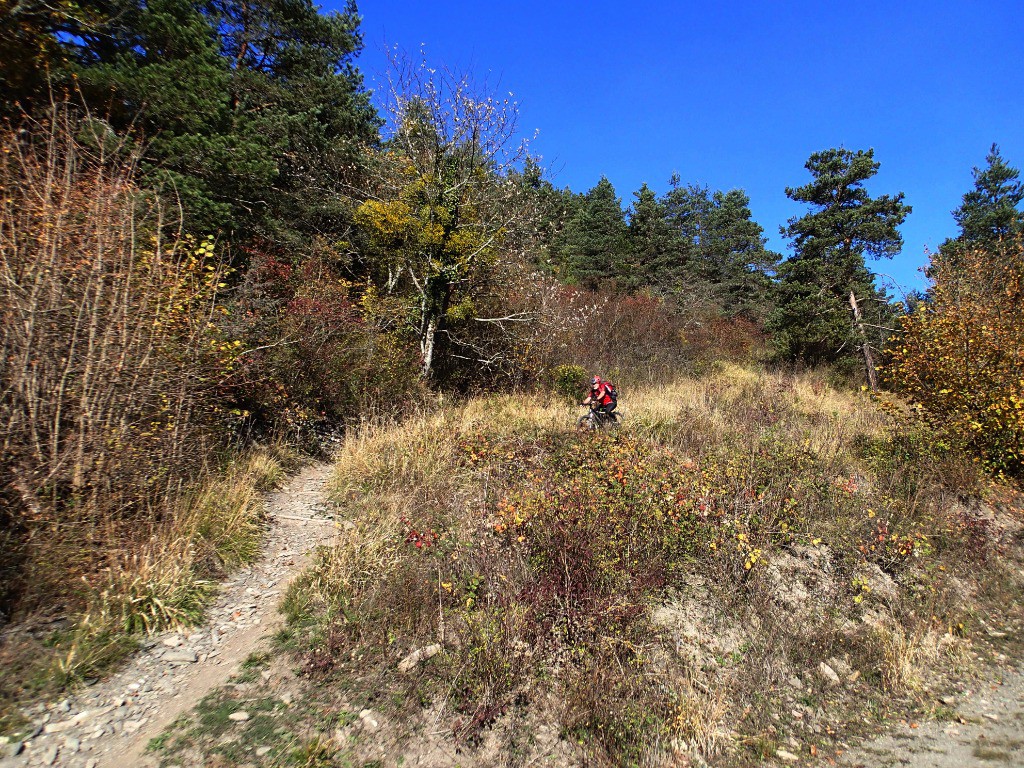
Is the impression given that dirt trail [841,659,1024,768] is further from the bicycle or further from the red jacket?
the red jacket

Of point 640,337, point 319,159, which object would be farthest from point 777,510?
point 640,337

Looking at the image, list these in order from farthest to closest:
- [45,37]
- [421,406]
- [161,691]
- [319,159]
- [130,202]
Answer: [319,159]
[421,406]
[45,37]
[130,202]
[161,691]

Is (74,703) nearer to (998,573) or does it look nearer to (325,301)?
(325,301)

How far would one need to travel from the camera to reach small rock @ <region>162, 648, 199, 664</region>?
358 cm

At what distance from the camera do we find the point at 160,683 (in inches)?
133

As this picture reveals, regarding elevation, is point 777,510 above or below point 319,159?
below

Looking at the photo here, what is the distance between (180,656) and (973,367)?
1190cm

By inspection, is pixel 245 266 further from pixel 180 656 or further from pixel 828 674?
pixel 828 674

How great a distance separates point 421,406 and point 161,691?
7.02 metres

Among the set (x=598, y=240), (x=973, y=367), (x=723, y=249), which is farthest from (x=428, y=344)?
(x=723, y=249)

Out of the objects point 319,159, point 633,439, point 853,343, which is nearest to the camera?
point 633,439

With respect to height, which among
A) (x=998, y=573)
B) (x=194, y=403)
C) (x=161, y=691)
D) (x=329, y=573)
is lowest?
(x=161, y=691)

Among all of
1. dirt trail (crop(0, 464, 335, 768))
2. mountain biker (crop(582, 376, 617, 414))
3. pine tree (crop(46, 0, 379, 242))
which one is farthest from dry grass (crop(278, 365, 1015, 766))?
pine tree (crop(46, 0, 379, 242))

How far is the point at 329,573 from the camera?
454 centimetres
